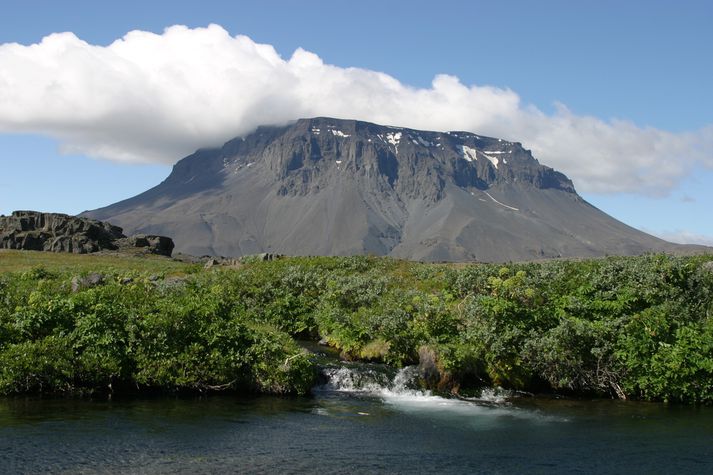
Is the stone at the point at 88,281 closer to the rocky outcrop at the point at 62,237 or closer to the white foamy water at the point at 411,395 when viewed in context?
the white foamy water at the point at 411,395

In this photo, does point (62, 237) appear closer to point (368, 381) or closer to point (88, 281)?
point (88, 281)

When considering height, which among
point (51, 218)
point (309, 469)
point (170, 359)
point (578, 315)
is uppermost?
point (51, 218)

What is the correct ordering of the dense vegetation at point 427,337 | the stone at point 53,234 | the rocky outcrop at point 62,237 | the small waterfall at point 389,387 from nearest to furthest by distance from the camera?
the dense vegetation at point 427,337
the small waterfall at point 389,387
the stone at point 53,234
the rocky outcrop at point 62,237

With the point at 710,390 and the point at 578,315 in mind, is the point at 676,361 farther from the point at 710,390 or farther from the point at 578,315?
the point at 578,315

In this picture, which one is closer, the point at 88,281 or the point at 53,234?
the point at 88,281

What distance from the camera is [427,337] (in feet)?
144

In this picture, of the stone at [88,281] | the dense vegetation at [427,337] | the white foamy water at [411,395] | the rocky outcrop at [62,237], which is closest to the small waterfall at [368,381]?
the white foamy water at [411,395]

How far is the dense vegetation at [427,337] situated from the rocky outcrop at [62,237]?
107167mm

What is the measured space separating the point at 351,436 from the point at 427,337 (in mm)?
14780

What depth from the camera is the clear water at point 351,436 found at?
25.8 metres

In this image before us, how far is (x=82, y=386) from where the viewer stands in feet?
116

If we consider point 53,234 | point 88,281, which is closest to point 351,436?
point 88,281

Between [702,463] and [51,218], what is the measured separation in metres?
165

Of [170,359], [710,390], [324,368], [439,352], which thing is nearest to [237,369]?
[170,359]
